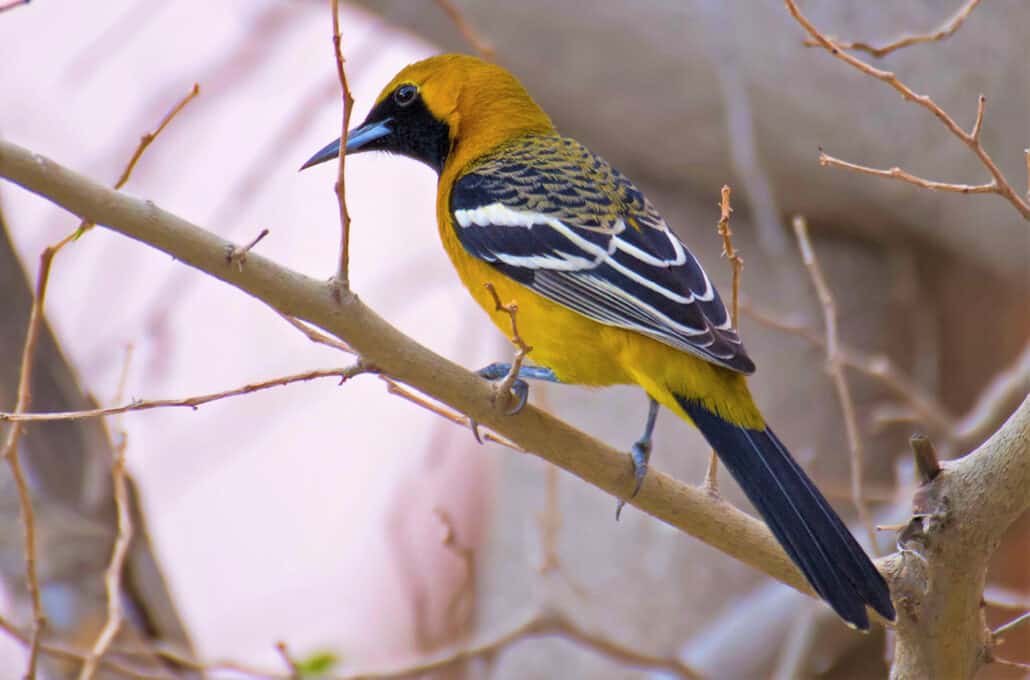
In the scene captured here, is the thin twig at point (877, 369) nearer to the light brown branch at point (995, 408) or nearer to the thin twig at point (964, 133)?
the light brown branch at point (995, 408)

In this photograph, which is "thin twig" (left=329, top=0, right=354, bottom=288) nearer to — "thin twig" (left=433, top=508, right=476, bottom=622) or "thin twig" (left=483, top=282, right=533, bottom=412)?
"thin twig" (left=483, top=282, right=533, bottom=412)

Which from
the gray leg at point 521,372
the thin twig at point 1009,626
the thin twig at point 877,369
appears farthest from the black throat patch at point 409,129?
the thin twig at point 1009,626

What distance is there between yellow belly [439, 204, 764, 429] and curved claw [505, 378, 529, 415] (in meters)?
0.19

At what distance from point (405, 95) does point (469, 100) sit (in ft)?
0.60

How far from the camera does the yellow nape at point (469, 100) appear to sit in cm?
337

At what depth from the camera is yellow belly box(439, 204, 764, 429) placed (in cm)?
250

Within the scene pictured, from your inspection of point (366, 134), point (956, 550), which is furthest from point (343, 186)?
point (366, 134)

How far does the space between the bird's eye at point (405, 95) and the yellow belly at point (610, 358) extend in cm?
70

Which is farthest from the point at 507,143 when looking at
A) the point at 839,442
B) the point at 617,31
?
the point at 839,442

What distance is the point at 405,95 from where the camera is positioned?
132 inches

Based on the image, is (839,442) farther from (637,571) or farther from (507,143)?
(507,143)

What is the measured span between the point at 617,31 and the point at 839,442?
176 cm

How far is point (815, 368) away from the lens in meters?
4.58

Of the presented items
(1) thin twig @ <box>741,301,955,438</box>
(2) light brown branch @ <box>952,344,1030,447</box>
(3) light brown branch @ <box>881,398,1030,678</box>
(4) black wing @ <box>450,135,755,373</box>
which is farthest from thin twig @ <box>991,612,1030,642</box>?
(2) light brown branch @ <box>952,344,1030,447</box>
